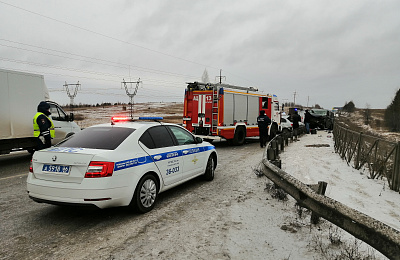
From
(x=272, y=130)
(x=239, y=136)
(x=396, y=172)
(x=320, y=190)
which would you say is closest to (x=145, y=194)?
(x=320, y=190)

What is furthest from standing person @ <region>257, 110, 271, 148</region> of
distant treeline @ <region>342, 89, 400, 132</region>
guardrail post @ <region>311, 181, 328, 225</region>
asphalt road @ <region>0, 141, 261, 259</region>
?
distant treeline @ <region>342, 89, 400, 132</region>

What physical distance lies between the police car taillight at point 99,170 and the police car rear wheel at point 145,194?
0.63m

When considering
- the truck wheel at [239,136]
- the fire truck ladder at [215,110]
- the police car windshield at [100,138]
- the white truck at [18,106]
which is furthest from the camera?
the truck wheel at [239,136]

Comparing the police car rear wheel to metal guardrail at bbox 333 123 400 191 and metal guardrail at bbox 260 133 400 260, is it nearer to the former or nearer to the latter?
metal guardrail at bbox 260 133 400 260

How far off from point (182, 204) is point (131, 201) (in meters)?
1.05

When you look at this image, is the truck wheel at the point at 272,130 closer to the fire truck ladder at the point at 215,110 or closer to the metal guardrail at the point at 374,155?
the fire truck ladder at the point at 215,110

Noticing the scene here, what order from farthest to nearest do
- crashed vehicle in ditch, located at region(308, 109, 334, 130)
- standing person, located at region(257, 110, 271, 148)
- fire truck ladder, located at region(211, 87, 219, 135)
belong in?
crashed vehicle in ditch, located at region(308, 109, 334, 130) → standing person, located at region(257, 110, 271, 148) → fire truck ladder, located at region(211, 87, 219, 135)

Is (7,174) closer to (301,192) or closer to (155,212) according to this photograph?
(155,212)

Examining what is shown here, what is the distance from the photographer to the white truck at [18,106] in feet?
26.0

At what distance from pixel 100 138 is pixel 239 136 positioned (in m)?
10.3

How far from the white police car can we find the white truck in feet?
16.4

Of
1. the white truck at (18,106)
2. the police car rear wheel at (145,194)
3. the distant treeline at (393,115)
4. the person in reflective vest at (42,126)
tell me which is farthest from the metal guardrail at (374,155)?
the distant treeline at (393,115)

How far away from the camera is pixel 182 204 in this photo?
4816mm

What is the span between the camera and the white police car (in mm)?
3680
